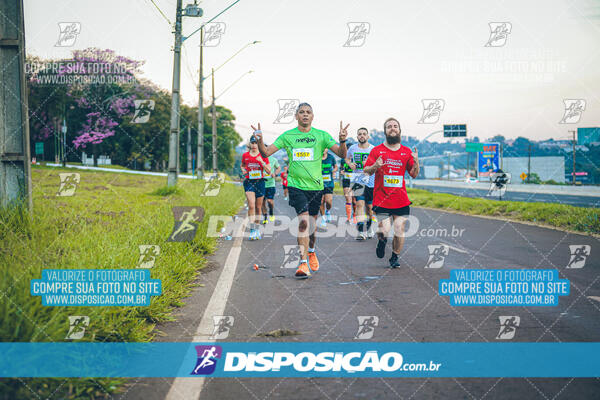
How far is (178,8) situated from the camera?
57.4 feet

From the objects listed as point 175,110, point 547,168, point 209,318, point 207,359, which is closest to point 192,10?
point 175,110

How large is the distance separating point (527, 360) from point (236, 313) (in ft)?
8.90

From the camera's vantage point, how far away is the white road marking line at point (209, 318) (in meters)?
3.36

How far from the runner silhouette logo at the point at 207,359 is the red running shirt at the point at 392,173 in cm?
430

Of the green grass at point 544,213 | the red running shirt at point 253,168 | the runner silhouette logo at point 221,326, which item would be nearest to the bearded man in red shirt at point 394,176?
the runner silhouette logo at point 221,326

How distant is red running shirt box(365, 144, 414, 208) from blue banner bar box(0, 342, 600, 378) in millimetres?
3769

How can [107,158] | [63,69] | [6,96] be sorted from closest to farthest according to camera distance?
[6,96] → [63,69] → [107,158]

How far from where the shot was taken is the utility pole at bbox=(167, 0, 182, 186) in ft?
57.5

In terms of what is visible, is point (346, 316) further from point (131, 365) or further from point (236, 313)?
point (131, 365)

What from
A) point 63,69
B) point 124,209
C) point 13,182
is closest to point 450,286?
point 13,182

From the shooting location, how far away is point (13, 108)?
7414 mm

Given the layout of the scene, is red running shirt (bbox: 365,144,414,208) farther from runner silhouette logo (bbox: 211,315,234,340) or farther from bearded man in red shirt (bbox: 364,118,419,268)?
runner silhouette logo (bbox: 211,315,234,340)

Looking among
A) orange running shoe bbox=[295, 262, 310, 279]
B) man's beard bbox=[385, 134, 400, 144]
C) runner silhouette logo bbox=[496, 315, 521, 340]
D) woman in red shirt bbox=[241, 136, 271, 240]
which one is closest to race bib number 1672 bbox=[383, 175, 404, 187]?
man's beard bbox=[385, 134, 400, 144]

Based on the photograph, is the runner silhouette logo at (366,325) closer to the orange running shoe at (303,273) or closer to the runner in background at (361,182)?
the orange running shoe at (303,273)
